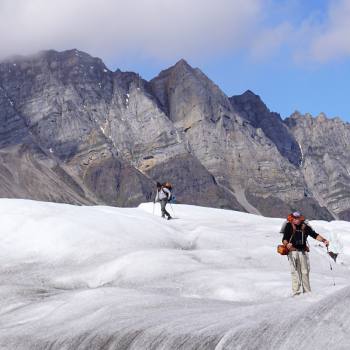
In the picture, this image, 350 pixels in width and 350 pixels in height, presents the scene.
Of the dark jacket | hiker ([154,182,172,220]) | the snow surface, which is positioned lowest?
the snow surface

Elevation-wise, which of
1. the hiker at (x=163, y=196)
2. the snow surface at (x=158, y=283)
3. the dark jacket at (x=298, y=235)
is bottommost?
the snow surface at (x=158, y=283)

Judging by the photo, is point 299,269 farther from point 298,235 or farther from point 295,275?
point 298,235

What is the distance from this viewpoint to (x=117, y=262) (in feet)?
106

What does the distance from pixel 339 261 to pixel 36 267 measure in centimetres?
1650

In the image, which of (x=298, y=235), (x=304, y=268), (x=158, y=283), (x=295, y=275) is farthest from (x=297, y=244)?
(x=158, y=283)

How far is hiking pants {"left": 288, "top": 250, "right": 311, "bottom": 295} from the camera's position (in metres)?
21.5

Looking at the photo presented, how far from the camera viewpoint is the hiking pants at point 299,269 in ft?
70.6

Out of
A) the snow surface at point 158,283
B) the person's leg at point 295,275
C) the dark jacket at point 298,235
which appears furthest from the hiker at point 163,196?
the dark jacket at point 298,235

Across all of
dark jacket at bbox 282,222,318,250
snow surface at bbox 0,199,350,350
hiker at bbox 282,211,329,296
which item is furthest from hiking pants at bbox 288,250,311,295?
snow surface at bbox 0,199,350,350

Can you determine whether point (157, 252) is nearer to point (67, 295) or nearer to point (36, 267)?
point (36, 267)

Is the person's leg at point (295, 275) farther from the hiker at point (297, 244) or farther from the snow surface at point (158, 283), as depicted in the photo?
the snow surface at point (158, 283)

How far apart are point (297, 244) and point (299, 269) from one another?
81cm

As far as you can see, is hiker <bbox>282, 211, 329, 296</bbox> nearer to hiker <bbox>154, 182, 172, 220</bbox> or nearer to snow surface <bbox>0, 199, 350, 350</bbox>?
snow surface <bbox>0, 199, 350, 350</bbox>

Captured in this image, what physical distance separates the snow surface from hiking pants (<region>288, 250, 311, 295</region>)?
2.70 ft
